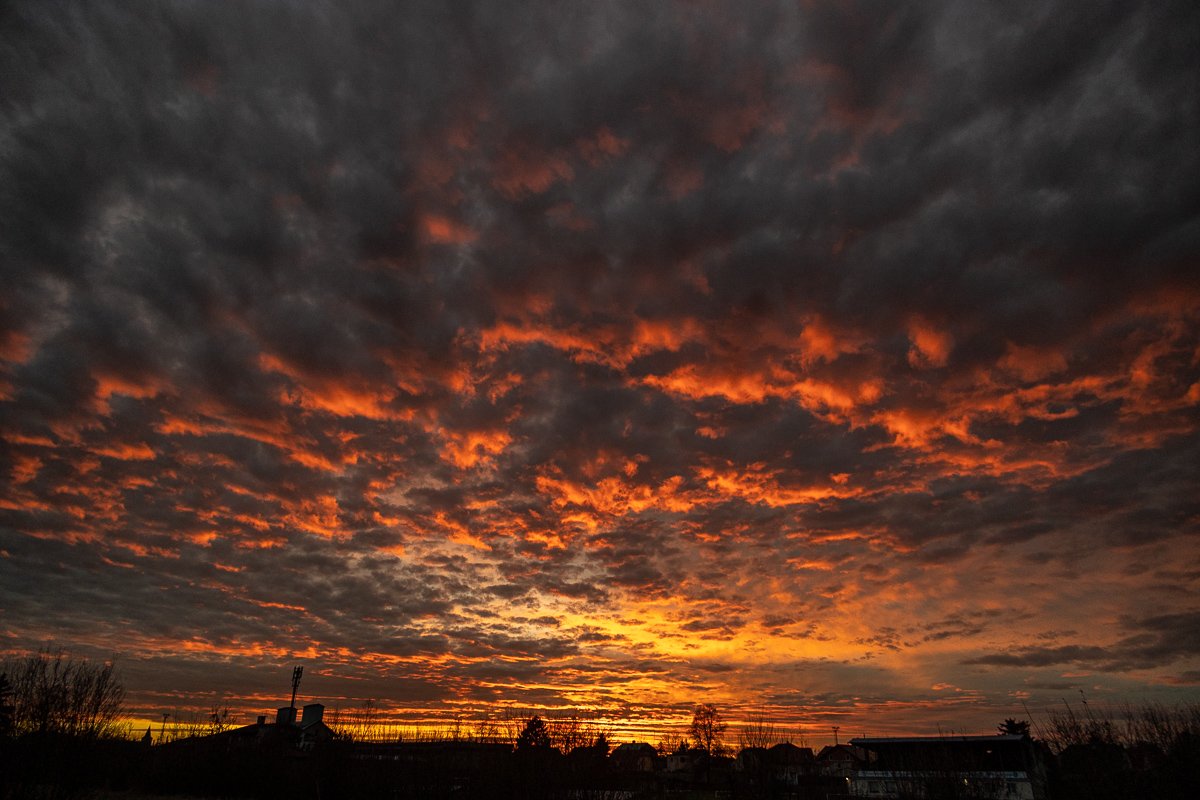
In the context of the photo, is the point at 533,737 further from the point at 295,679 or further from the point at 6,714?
the point at 295,679

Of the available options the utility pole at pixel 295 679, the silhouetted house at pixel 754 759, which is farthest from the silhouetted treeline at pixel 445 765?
the utility pole at pixel 295 679

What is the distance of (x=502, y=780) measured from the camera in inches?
1122

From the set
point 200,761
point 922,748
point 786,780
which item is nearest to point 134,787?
point 200,761

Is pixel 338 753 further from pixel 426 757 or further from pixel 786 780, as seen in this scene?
pixel 786 780

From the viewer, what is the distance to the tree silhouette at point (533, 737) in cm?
2997

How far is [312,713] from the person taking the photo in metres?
77.1

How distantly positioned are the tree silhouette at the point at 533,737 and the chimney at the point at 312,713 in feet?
176

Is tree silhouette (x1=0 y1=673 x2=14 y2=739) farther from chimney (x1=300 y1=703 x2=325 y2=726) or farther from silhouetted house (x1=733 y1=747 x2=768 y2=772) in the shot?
chimney (x1=300 y1=703 x2=325 y2=726)

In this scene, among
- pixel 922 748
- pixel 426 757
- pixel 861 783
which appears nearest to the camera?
pixel 922 748

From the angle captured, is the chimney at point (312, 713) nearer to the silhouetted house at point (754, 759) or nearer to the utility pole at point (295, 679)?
the utility pole at point (295, 679)

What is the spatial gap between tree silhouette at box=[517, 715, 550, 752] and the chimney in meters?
53.6

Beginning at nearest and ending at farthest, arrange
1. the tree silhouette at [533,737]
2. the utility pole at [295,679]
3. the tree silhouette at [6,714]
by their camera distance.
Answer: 1. the tree silhouette at [6,714]
2. the tree silhouette at [533,737]
3. the utility pole at [295,679]

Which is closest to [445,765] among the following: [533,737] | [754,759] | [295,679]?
[533,737]

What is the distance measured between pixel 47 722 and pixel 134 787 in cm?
2847
